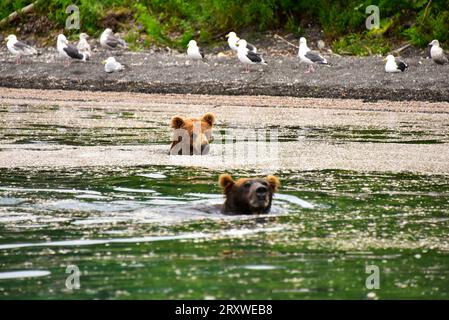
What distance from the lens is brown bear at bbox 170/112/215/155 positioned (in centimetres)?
1452

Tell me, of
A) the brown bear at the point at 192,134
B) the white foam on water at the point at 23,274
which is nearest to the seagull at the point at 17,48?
the brown bear at the point at 192,134

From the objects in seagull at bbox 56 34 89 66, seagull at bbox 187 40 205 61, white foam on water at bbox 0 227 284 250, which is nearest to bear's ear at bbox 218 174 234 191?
white foam on water at bbox 0 227 284 250

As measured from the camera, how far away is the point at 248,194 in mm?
10508

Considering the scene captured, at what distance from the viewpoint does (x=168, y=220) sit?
34.6 ft

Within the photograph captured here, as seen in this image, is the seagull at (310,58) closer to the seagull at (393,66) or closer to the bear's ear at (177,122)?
the seagull at (393,66)

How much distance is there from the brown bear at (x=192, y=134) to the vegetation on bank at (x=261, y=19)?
1702cm

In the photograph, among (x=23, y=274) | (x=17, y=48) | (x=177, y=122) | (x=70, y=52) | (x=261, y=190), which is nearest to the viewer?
(x=23, y=274)

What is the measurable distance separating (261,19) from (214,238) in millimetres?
25776

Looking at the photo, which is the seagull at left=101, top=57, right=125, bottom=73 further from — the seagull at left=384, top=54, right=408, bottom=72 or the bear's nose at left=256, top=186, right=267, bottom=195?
the bear's nose at left=256, top=186, right=267, bottom=195

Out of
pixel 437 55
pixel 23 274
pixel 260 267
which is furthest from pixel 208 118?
→ pixel 437 55

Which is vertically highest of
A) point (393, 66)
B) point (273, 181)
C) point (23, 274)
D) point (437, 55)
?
point (437, 55)

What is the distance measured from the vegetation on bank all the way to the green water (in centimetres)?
1862

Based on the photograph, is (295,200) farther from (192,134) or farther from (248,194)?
(192,134)

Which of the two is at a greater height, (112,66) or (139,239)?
(112,66)
